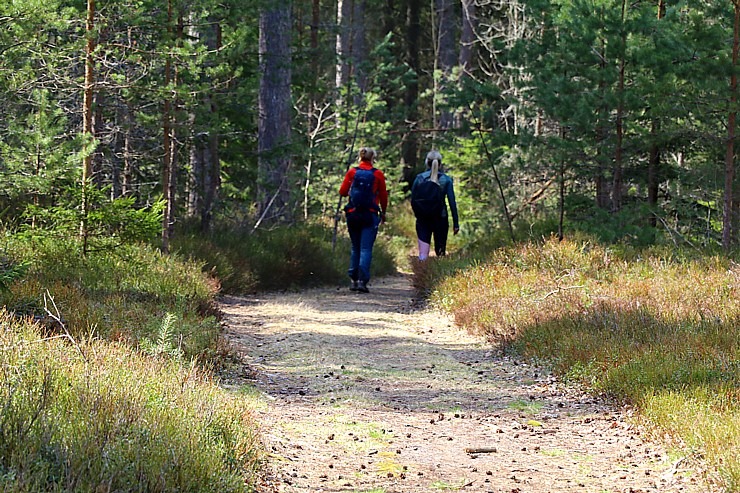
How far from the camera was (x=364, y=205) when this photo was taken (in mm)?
14617

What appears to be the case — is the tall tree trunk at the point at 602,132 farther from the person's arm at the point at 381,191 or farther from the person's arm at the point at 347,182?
the person's arm at the point at 347,182

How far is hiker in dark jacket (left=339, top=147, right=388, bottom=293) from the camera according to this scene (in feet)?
Result: 47.9

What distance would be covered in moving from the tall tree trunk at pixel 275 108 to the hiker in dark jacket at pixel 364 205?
9.32 ft

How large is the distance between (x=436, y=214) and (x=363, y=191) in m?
1.52

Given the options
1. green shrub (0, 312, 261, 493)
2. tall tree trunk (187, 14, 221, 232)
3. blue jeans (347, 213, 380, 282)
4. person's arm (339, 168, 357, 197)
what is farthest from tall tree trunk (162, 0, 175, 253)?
green shrub (0, 312, 261, 493)

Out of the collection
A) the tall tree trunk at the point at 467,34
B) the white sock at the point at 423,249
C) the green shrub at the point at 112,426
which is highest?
the tall tree trunk at the point at 467,34

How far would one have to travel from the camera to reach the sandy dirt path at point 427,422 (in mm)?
5352

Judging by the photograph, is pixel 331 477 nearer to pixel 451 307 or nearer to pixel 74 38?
pixel 451 307

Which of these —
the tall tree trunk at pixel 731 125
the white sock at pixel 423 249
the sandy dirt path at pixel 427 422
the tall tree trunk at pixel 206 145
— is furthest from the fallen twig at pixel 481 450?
the white sock at pixel 423 249

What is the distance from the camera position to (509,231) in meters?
16.2

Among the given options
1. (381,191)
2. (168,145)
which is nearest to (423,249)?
(381,191)

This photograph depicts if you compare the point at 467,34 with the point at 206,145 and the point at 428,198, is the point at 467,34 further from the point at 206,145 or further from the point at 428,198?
the point at 428,198

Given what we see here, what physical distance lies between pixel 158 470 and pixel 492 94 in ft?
46.1

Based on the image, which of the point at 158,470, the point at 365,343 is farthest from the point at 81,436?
the point at 365,343
